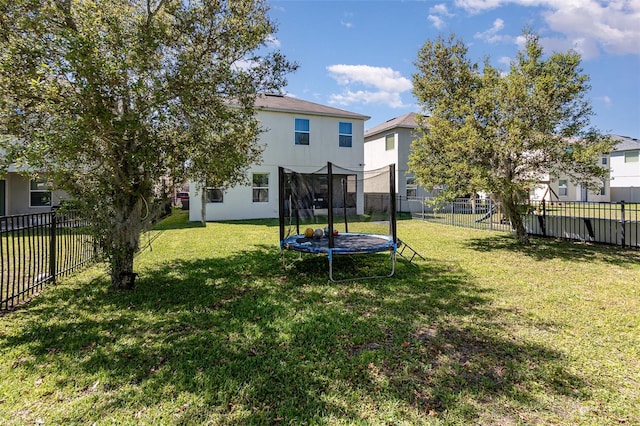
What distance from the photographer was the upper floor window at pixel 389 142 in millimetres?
21375

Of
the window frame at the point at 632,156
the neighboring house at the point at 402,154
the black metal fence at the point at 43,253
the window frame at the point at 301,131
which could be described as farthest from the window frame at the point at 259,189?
the window frame at the point at 632,156

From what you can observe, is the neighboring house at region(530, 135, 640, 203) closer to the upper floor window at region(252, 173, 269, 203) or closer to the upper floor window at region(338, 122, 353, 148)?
the upper floor window at region(338, 122, 353, 148)

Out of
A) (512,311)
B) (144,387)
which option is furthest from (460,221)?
(144,387)

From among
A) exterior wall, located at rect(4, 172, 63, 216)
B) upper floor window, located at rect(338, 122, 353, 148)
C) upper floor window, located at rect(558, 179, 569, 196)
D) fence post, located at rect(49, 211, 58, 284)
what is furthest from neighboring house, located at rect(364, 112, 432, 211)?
exterior wall, located at rect(4, 172, 63, 216)

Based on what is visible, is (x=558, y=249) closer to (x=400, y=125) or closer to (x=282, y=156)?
(x=282, y=156)

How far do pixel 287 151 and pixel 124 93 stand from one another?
1337cm

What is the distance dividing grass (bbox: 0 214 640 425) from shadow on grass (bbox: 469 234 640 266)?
1570 millimetres

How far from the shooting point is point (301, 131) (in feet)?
58.3

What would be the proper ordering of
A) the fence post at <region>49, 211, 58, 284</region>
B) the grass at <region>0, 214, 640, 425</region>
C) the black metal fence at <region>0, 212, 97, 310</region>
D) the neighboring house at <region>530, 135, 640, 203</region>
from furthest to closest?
the neighboring house at <region>530, 135, 640, 203</region>, the fence post at <region>49, 211, 58, 284</region>, the black metal fence at <region>0, 212, 97, 310</region>, the grass at <region>0, 214, 640, 425</region>

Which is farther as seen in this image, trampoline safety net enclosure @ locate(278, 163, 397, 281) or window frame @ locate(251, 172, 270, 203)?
window frame @ locate(251, 172, 270, 203)

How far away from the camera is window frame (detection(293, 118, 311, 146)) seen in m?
17.7

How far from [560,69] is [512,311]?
668cm

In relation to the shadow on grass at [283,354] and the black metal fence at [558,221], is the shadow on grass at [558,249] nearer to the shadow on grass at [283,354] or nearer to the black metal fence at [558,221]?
the black metal fence at [558,221]

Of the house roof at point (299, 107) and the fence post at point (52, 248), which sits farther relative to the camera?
the house roof at point (299, 107)
